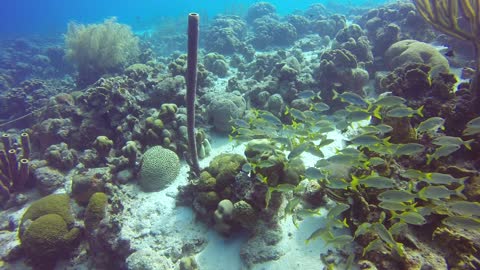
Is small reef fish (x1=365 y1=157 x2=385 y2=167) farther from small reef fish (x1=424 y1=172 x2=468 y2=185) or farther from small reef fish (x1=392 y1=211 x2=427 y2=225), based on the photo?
small reef fish (x1=392 y1=211 x2=427 y2=225)

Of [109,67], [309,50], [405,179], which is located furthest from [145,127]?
[309,50]

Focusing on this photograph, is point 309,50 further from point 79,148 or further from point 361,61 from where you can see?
point 79,148

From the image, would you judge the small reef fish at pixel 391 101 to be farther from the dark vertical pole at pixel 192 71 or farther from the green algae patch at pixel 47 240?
the green algae patch at pixel 47 240

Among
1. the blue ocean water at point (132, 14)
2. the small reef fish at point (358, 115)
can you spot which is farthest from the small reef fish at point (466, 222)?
the blue ocean water at point (132, 14)

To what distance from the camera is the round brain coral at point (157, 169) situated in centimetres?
631

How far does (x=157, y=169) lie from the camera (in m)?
6.35

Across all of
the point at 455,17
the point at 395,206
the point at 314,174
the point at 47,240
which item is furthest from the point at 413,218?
the point at 47,240

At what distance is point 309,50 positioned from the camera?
653 inches

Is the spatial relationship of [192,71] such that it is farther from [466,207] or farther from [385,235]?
[466,207]

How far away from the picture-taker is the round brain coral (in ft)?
20.7

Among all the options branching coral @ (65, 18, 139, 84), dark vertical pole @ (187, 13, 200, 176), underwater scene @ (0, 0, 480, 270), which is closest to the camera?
underwater scene @ (0, 0, 480, 270)

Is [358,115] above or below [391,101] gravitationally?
below

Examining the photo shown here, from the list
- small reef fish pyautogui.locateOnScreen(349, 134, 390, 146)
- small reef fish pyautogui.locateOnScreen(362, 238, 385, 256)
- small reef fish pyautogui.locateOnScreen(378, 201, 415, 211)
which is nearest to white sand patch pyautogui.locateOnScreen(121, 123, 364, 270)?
small reef fish pyautogui.locateOnScreen(362, 238, 385, 256)

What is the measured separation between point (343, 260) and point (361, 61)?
30.7 ft
